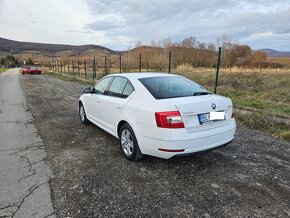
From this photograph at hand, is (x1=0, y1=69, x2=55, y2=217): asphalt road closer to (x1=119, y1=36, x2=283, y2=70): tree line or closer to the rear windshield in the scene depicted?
the rear windshield

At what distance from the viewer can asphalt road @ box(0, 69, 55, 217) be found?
269 cm

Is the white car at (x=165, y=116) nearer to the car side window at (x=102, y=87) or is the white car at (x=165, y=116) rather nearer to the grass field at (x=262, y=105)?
the car side window at (x=102, y=87)

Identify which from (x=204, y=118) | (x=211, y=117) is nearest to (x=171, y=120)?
(x=204, y=118)

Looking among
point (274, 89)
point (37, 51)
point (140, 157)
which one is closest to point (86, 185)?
point (140, 157)

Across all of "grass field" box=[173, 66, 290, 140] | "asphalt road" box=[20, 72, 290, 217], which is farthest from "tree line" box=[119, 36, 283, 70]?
"asphalt road" box=[20, 72, 290, 217]

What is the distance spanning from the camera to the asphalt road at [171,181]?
271 cm

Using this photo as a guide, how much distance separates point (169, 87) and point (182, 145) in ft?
3.98

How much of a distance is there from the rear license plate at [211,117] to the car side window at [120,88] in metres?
1.32

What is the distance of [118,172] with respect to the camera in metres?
3.62

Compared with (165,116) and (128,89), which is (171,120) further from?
(128,89)

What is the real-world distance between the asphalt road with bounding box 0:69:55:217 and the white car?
1.41 m

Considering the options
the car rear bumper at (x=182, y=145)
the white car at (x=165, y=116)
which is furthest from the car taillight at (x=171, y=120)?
the car rear bumper at (x=182, y=145)

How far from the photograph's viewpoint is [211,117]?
350 centimetres

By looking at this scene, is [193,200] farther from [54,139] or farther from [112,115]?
[54,139]
